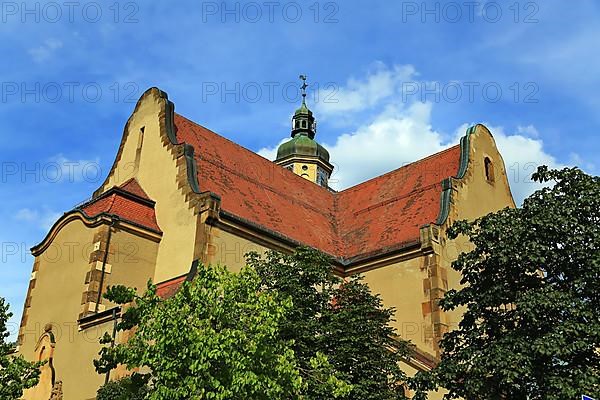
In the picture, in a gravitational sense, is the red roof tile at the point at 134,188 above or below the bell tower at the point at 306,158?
below

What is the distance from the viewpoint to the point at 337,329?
1482cm

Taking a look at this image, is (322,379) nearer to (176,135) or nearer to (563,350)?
(563,350)

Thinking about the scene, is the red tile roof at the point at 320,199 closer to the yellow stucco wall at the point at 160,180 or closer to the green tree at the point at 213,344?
the yellow stucco wall at the point at 160,180

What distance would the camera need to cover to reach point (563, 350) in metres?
10.6

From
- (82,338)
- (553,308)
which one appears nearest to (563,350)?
(553,308)

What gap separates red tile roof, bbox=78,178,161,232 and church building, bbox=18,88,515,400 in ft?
0.13

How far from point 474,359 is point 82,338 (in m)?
11.2

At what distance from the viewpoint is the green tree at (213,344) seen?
35.7 feet

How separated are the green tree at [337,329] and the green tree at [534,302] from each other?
6.03 feet

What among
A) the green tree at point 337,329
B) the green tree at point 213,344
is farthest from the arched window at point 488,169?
the green tree at point 213,344

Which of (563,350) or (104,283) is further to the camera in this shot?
(104,283)

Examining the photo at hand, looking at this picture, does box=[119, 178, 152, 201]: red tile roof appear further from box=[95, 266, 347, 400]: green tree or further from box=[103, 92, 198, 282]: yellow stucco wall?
box=[95, 266, 347, 400]: green tree

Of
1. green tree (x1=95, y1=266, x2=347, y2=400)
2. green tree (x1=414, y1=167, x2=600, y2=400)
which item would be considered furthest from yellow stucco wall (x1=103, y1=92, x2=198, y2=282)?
green tree (x1=414, y1=167, x2=600, y2=400)

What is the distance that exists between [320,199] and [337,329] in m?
13.6
